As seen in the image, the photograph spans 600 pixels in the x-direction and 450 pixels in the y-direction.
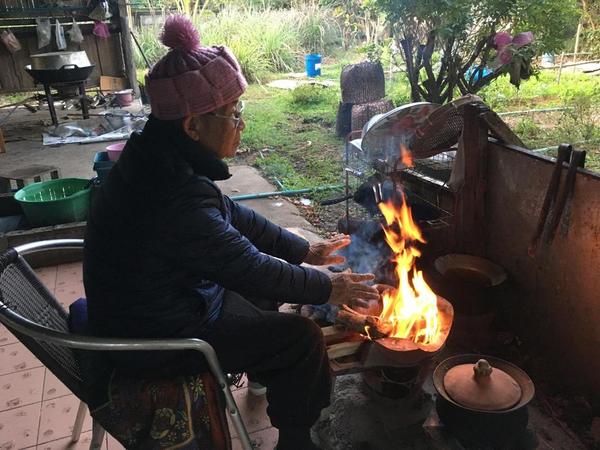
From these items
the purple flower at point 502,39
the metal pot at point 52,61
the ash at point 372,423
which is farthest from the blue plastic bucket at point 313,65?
the ash at point 372,423

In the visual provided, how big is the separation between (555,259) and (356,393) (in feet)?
4.26

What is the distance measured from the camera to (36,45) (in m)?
11.0

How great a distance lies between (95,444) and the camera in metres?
2.02

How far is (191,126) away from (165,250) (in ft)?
1.53

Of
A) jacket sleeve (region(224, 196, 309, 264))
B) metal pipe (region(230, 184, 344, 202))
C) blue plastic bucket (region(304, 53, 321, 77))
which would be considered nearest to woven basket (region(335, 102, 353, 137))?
metal pipe (region(230, 184, 344, 202))

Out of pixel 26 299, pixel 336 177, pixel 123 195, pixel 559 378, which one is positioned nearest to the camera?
pixel 123 195

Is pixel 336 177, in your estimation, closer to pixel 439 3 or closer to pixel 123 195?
pixel 439 3

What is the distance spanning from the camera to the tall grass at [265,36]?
13.3 meters

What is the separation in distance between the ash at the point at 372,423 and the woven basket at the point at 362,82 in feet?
19.2

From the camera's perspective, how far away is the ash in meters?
2.41

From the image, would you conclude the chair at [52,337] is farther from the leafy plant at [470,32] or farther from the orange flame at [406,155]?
the leafy plant at [470,32]

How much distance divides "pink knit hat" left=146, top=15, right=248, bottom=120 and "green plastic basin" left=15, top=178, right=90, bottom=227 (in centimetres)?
313

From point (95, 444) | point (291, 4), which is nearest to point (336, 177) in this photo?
point (95, 444)

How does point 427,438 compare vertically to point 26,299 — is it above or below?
below
